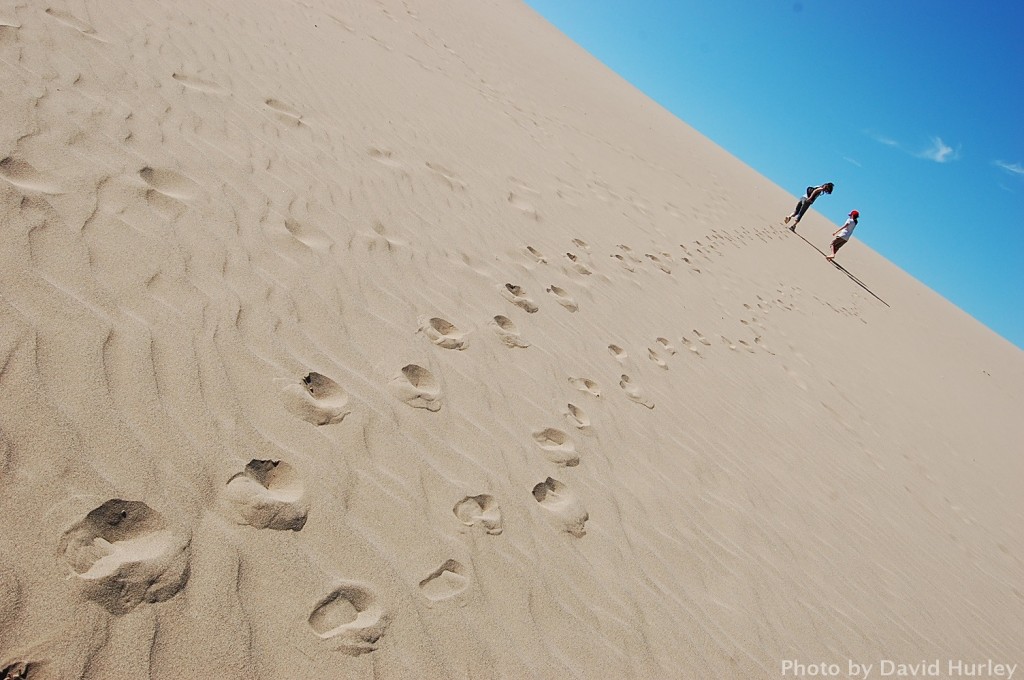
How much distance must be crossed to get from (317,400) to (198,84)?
337 centimetres

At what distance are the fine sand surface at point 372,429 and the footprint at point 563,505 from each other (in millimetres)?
11

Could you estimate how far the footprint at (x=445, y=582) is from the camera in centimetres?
168

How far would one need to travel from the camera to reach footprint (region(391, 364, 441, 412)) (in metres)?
2.34

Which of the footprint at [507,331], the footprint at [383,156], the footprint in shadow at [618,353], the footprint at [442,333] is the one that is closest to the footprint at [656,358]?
the footprint in shadow at [618,353]

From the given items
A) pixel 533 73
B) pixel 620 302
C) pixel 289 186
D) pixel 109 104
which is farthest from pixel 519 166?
pixel 533 73

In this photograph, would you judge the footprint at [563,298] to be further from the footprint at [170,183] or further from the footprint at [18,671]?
the footprint at [18,671]

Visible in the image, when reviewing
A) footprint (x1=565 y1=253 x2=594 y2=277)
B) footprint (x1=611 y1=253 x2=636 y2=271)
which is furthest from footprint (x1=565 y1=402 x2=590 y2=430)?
footprint (x1=611 y1=253 x2=636 y2=271)

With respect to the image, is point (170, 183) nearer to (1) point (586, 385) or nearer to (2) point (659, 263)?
(1) point (586, 385)

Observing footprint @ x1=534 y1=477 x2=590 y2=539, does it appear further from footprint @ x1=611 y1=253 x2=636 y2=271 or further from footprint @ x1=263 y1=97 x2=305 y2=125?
footprint @ x1=263 y1=97 x2=305 y2=125

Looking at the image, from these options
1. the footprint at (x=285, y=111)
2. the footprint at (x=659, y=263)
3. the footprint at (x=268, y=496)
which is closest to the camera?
the footprint at (x=268, y=496)

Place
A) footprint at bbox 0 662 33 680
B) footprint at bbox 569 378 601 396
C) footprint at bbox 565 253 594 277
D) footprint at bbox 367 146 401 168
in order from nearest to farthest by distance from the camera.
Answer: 1. footprint at bbox 0 662 33 680
2. footprint at bbox 569 378 601 396
3. footprint at bbox 367 146 401 168
4. footprint at bbox 565 253 594 277

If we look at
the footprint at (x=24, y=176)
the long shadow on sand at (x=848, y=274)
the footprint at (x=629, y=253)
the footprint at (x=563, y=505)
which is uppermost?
the long shadow on sand at (x=848, y=274)

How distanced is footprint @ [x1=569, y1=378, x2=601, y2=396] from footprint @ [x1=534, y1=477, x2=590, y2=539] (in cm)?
84

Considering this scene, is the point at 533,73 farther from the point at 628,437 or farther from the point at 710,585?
the point at 710,585
